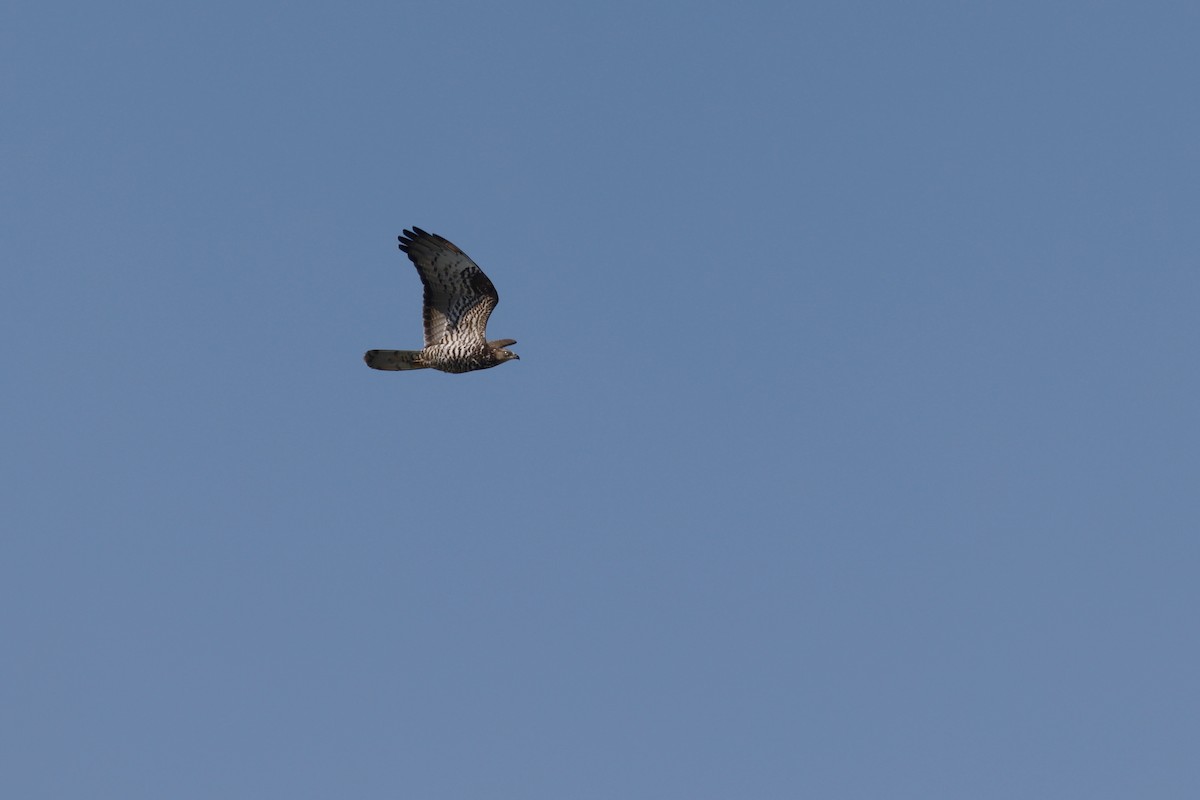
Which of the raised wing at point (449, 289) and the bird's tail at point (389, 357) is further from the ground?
the raised wing at point (449, 289)

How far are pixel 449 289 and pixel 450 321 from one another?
58 cm

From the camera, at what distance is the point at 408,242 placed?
185ft

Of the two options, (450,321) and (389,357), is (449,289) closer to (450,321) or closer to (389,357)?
(450,321)

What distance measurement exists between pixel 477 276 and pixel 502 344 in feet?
4.46

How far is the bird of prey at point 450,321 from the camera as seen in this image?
56.4 metres

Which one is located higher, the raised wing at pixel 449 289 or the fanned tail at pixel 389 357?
the raised wing at pixel 449 289

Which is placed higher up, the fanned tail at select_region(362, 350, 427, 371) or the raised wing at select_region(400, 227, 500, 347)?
the raised wing at select_region(400, 227, 500, 347)

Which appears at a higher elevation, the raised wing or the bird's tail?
the raised wing

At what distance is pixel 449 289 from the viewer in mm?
56656

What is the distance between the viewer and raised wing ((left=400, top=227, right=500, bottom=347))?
5619 cm

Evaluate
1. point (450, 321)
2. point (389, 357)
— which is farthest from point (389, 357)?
point (450, 321)

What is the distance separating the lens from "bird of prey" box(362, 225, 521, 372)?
56.4m

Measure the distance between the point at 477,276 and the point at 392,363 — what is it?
Answer: 2.17m

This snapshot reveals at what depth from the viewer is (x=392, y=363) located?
56.8m
